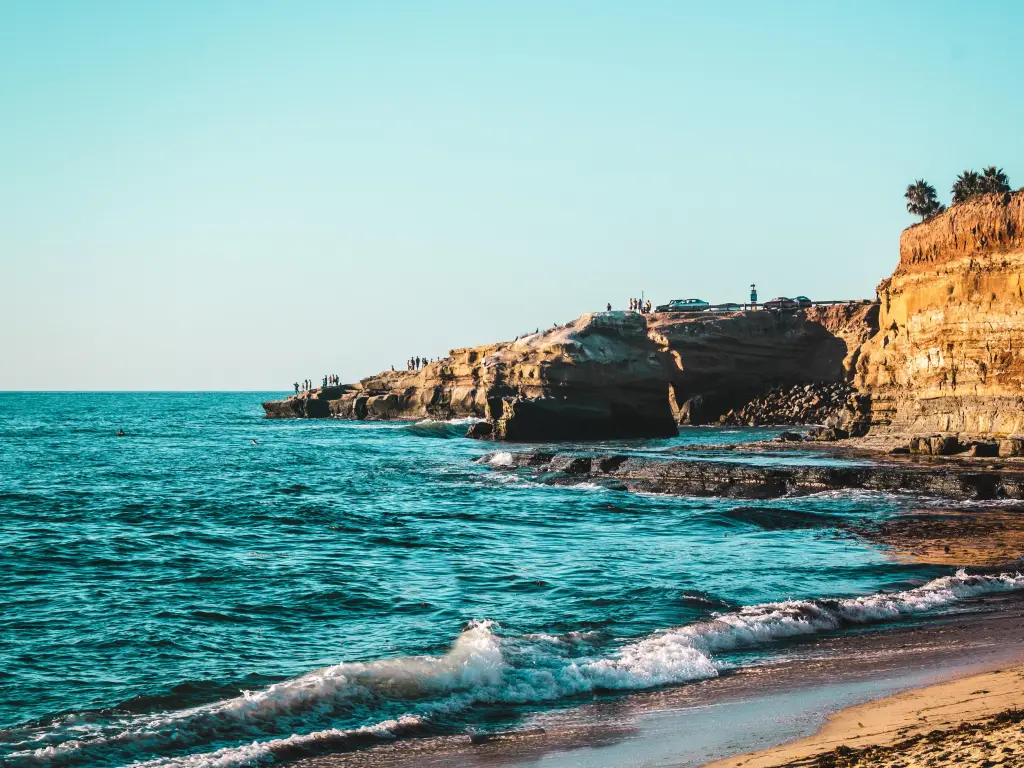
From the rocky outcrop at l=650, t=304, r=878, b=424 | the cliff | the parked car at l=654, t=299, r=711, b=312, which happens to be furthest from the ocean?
the parked car at l=654, t=299, r=711, b=312

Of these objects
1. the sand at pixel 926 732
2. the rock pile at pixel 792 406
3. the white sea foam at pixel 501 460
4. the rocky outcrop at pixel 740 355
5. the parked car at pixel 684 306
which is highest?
the parked car at pixel 684 306

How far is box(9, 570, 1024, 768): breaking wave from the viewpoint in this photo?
899cm

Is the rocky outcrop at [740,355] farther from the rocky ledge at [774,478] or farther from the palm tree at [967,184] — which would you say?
the rocky ledge at [774,478]

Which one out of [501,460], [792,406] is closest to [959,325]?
[501,460]

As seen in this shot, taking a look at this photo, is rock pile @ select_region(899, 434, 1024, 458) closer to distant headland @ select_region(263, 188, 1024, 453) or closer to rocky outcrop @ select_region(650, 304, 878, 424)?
distant headland @ select_region(263, 188, 1024, 453)

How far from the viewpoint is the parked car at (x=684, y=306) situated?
8544cm

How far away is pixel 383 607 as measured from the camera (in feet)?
47.9

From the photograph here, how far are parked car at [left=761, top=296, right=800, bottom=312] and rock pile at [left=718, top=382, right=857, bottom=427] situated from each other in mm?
10021

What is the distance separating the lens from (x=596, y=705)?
10.3 meters

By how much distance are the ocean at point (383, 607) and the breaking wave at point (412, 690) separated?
0.03 metres

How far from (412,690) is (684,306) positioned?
78.1 m

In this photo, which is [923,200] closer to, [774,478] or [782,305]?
[782,305]

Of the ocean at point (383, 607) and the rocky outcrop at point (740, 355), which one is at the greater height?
the rocky outcrop at point (740, 355)

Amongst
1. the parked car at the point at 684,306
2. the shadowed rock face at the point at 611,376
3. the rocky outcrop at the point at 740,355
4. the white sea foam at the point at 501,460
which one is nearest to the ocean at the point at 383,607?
the white sea foam at the point at 501,460
